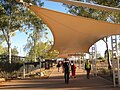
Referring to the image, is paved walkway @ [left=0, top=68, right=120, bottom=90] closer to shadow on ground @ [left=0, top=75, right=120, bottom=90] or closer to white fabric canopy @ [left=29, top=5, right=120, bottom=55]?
shadow on ground @ [left=0, top=75, right=120, bottom=90]

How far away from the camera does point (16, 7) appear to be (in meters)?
33.9

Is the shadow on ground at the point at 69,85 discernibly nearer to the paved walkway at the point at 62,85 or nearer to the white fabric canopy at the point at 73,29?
the paved walkway at the point at 62,85

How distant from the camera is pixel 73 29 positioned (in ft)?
64.3

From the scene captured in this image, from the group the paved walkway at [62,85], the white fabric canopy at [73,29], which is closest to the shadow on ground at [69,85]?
the paved walkway at [62,85]

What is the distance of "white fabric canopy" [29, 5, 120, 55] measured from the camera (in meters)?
16.9

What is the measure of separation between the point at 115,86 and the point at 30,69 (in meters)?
22.6

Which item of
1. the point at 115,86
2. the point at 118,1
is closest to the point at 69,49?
the point at 118,1

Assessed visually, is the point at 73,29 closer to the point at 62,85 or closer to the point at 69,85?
the point at 69,85

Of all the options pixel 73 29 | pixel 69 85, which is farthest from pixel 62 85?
pixel 73 29

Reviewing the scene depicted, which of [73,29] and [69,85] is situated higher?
[73,29]

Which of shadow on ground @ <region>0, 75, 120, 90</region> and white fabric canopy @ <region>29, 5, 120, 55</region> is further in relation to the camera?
shadow on ground @ <region>0, 75, 120, 90</region>

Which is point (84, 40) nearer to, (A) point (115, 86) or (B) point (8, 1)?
(A) point (115, 86)

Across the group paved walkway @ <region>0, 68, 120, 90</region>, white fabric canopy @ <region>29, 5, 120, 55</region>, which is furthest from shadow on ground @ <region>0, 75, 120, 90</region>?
white fabric canopy @ <region>29, 5, 120, 55</region>

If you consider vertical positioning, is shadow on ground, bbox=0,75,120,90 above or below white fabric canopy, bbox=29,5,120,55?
below
